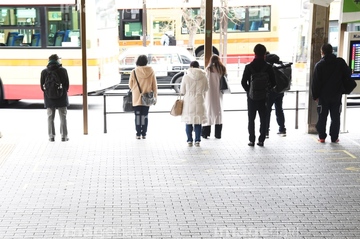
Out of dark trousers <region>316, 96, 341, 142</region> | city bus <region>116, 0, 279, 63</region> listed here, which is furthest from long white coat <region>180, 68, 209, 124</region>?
city bus <region>116, 0, 279, 63</region>

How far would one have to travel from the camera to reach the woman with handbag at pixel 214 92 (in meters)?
9.86

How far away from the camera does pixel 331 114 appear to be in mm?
9641

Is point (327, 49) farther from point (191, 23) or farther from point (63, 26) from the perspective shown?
point (63, 26)

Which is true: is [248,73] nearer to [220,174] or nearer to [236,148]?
[236,148]

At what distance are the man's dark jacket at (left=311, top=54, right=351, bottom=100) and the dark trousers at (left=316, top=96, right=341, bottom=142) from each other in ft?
0.27

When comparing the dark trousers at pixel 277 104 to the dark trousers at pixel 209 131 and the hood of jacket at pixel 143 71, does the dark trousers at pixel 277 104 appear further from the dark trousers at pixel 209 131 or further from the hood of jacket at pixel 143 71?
the hood of jacket at pixel 143 71

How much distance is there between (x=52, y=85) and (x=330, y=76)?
4432 mm

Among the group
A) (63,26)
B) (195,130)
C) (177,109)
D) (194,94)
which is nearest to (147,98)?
(177,109)

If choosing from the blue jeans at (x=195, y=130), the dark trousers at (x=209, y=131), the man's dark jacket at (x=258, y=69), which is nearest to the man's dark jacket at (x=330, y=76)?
the man's dark jacket at (x=258, y=69)

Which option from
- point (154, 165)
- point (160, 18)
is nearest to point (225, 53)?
point (160, 18)

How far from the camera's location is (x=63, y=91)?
9.89 meters

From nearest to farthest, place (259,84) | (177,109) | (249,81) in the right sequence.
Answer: (259,84), (249,81), (177,109)

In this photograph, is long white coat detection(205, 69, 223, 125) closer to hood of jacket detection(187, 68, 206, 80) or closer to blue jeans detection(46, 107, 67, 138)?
hood of jacket detection(187, 68, 206, 80)

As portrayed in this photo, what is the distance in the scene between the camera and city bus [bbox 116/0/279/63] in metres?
13.1
